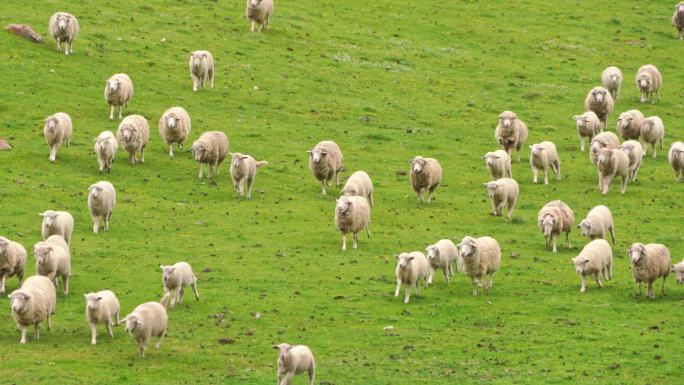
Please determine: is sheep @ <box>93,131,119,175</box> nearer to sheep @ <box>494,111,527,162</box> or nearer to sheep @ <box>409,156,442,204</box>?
sheep @ <box>409,156,442,204</box>

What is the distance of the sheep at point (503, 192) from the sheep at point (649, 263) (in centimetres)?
820

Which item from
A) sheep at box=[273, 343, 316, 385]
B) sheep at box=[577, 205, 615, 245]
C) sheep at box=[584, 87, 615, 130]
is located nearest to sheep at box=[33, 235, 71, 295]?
sheep at box=[273, 343, 316, 385]

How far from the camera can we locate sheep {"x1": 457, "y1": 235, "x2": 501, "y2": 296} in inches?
1304

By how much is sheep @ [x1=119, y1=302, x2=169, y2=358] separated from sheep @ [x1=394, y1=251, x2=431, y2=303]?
6307mm

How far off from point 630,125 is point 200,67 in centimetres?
1617

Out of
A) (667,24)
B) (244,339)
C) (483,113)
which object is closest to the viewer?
(244,339)

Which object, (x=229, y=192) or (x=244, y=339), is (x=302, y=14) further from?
(x=244, y=339)

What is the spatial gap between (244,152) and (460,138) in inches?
356

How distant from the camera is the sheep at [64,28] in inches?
2110

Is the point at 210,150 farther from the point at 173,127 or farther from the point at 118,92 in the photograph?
the point at 118,92

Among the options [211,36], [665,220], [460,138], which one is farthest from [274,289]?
[211,36]

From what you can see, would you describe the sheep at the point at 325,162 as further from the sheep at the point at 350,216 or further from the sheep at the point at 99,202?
the sheep at the point at 99,202

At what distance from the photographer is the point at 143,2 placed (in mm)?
64375

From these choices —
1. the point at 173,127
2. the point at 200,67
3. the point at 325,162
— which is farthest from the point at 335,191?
the point at 200,67
